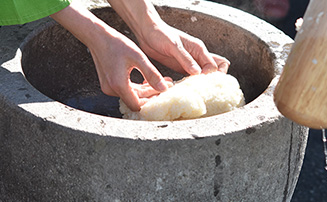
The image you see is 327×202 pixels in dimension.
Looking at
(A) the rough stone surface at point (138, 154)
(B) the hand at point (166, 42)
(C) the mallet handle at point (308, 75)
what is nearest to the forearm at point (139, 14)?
(B) the hand at point (166, 42)

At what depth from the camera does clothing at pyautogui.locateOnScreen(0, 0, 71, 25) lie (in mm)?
1395

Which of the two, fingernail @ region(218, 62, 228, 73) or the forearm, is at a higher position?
the forearm

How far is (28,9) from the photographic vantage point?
4.60 feet

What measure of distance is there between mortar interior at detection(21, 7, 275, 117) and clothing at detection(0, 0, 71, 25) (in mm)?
206

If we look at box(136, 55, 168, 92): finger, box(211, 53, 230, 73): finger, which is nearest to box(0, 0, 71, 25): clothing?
box(136, 55, 168, 92): finger

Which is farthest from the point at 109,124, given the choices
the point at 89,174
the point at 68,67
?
the point at 68,67

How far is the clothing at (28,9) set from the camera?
4.58 ft

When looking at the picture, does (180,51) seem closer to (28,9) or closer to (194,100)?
(194,100)

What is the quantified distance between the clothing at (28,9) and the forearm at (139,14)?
13.2 inches

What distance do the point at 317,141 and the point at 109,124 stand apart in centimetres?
215

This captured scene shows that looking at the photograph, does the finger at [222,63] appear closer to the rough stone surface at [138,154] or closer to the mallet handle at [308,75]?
the rough stone surface at [138,154]

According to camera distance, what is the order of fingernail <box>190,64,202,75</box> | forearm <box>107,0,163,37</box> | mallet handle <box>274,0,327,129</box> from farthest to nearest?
forearm <box>107,0,163,37</box> < fingernail <box>190,64,202,75</box> < mallet handle <box>274,0,327,129</box>

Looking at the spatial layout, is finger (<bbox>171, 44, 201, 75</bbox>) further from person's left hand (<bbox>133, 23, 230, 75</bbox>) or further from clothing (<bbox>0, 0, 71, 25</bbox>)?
clothing (<bbox>0, 0, 71, 25</bbox>)

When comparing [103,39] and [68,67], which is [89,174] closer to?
[103,39]
